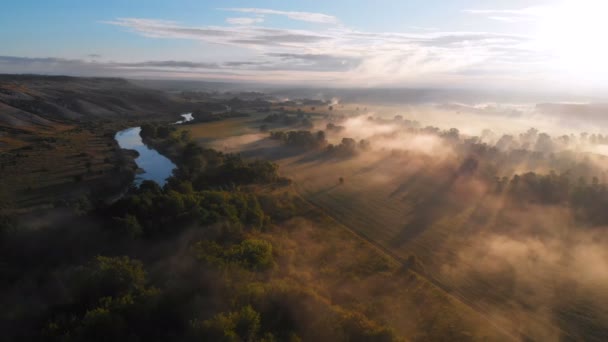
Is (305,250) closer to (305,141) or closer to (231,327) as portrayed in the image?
(231,327)

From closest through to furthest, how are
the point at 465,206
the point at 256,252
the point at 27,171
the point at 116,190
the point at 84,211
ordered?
1. the point at 256,252
2. the point at 84,211
3. the point at 465,206
4. the point at 116,190
5. the point at 27,171

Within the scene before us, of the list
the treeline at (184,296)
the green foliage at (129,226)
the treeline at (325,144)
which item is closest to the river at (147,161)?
the green foliage at (129,226)

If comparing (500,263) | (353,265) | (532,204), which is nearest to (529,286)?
(500,263)

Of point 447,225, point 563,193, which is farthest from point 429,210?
point 563,193

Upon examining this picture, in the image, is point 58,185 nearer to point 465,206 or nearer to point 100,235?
point 100,235

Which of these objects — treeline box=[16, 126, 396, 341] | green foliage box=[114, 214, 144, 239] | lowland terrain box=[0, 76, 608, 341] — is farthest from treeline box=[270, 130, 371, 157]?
green foliage box=[114, 214, 144, 239]
